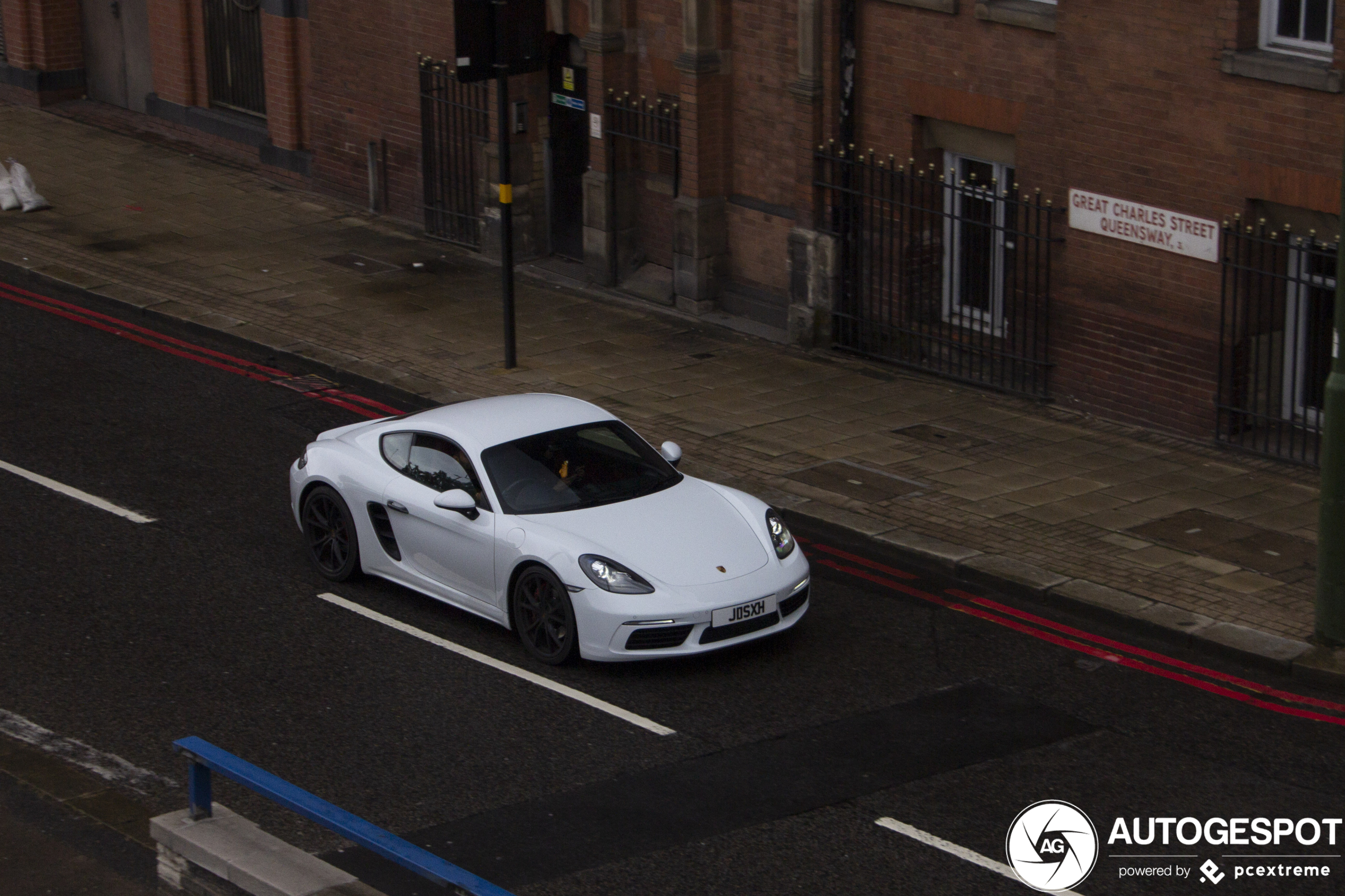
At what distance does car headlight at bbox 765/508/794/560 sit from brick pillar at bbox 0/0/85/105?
19.9m

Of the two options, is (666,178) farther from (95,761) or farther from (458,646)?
(95,761)

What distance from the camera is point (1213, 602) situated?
39.0 feet

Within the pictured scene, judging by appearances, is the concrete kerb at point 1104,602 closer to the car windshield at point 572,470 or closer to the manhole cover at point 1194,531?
the manhole cover at point 1194,531

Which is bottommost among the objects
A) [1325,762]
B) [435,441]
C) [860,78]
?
[1325,762]

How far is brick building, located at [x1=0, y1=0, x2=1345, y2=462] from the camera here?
14734mm

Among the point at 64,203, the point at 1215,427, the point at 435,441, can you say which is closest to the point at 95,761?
the point at 435,441

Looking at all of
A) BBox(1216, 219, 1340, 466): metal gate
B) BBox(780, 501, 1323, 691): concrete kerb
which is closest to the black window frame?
BBox(780, 501, 1323, 691): concrete kerb

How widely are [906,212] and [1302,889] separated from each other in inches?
396

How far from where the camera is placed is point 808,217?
59.7 ft

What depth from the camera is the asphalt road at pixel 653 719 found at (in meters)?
8.84

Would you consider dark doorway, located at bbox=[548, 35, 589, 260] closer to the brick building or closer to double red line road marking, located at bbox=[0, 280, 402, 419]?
the brick building

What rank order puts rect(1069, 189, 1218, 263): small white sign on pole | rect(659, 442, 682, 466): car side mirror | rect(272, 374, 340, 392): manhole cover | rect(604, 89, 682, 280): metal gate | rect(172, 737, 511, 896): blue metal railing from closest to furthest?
1. rect(172, 737, 511, 896): blue metal railing
2. rect(659, 442, 682, 466): car side mirror
3. rect(1069, 189, 1218, 263): small white sign on pole
4. rect(272, 374, 340, 392): manhole cover
5. rect(604, 89, 682, 280): metal gate

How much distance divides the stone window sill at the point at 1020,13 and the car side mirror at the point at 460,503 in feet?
24.2

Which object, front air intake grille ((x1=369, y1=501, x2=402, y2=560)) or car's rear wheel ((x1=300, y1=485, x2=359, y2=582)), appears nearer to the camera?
front air intake grille ((x1=369, y1=501, x2=402, y2=560))
